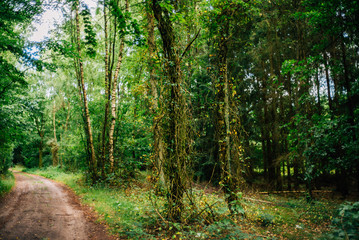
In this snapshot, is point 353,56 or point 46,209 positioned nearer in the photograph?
point 46,209

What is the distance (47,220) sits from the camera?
618cm

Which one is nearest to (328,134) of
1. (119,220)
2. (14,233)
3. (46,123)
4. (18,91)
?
(119,220)

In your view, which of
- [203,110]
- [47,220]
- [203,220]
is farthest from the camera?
[203,110]

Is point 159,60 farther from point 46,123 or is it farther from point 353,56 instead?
point 46,123

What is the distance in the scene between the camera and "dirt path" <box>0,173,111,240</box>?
5068 mm

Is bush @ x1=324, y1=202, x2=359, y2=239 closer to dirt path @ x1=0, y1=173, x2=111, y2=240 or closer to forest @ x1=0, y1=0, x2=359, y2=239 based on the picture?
forest @ x1=0, y1=0, x2=359, y2=239

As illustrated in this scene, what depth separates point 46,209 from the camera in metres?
7.42

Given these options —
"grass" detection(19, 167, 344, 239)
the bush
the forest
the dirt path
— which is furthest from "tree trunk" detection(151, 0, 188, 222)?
the bush

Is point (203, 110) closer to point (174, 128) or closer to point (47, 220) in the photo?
point (174, 128)

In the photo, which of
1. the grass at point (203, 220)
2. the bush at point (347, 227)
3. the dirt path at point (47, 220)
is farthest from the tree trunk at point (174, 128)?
the bush at point (347, 227)

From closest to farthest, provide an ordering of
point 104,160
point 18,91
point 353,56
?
1. point 353,56
2. point 18,91
3. point 104,160

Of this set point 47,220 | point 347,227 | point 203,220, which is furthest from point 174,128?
point 47,220

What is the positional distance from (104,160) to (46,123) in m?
20.7

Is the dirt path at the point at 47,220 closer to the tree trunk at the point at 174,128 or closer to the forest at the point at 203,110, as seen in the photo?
the forest at the point at 203,110
